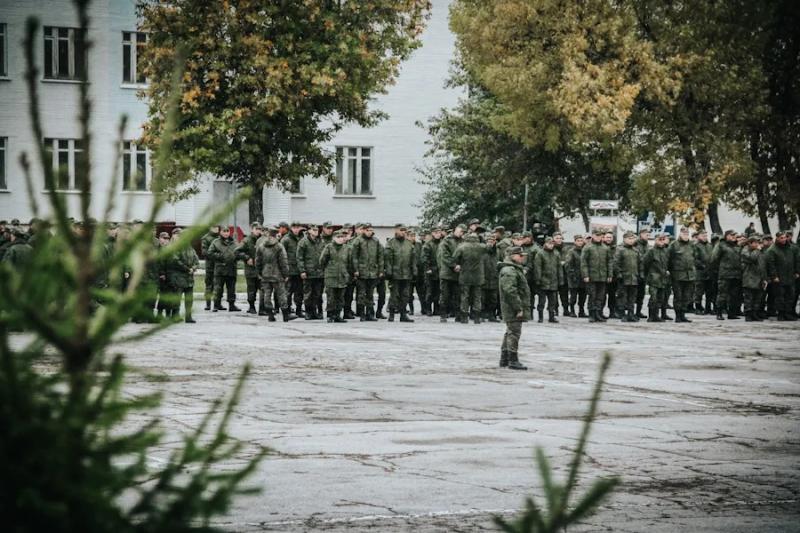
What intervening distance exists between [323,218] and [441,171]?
6071mm

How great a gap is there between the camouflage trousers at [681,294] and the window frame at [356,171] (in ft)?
75.4

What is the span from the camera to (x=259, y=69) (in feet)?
127

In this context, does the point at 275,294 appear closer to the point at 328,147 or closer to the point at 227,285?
the point at 227,285

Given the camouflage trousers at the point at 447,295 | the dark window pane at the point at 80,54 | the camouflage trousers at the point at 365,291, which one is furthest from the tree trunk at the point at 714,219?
the dark window pane at the point at 80,54

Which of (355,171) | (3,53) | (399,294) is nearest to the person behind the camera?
(399,294)

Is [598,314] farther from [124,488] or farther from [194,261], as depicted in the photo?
[124,488]

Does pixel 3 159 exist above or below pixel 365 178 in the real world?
above

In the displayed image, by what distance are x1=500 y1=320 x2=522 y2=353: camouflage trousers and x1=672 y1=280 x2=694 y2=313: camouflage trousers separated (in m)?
13.3

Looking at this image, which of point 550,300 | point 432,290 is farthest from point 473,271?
point 432,290

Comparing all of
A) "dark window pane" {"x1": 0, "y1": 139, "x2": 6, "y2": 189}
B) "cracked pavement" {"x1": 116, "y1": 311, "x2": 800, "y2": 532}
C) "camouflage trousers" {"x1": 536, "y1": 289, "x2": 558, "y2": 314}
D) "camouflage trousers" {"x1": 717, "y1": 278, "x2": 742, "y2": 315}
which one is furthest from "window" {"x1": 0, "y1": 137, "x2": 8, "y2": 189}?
"camouflage trousers" {"x1": 717, "y1": 278, "x2": 742, "y2": 315}

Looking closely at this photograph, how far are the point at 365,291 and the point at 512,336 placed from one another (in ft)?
37.4

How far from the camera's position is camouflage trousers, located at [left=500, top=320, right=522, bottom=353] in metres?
18.9

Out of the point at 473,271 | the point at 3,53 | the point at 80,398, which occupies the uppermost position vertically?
the point at 3,53

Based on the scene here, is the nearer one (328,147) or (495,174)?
(495,174)
